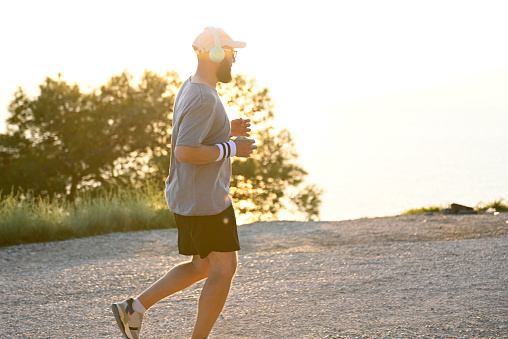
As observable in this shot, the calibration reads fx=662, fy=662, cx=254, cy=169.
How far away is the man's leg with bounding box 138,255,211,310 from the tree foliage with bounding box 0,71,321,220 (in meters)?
15.2

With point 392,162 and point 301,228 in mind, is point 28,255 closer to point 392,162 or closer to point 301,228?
point 301,228

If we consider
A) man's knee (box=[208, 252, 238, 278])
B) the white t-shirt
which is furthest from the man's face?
man's knee (box=[208, 252, 238, 278])

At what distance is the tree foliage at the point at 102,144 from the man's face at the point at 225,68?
51.3ft

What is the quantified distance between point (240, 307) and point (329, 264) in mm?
1954

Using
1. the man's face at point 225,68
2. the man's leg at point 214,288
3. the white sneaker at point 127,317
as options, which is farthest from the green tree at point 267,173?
the man's face at point 225,68

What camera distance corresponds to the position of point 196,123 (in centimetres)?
364

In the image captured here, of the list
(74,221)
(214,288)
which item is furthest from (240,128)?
(74,221)

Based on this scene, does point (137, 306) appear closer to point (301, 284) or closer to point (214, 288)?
point (214, 288)

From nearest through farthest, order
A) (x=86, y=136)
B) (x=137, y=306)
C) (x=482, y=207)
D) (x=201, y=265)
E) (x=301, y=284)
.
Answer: (x=201, y=265), (x=137, y=306), (x=301, y=284), (x=482, y=207), (x=86, y=136)

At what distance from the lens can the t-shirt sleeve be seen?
3621 millimetres

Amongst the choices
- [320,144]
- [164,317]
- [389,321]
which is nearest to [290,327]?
[389,321]

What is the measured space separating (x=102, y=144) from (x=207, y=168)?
61.1ft

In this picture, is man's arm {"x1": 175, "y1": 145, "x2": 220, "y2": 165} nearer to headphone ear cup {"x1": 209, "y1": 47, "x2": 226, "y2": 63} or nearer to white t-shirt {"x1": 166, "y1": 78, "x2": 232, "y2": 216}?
white t-shirt {"x1": 166, "y1": 78, "x2": 232, "y2": 216}

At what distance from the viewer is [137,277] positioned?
699cm
